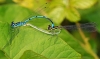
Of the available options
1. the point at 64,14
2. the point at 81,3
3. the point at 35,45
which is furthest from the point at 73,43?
the point at 35,45

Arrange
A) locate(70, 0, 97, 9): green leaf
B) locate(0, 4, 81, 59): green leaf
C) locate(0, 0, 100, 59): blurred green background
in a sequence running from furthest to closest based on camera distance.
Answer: locate(70, 0, 97, 9): green leaf
locate(0, 0, 100, 59): blurred green background
locate(0, 4, 81, 59): green leaf

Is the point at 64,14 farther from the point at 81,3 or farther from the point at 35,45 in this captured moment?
the point at 35,45

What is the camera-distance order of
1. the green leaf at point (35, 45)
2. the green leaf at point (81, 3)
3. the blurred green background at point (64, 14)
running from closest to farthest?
the green leaf at point (35, 45) < the blurred green background at point (64, 14) < the green leaf at point (81, 3)

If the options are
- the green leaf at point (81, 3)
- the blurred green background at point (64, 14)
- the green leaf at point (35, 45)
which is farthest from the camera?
Answer: the green leaf at point (81, 3)

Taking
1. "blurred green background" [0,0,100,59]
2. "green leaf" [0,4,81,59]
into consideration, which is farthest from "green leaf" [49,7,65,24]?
"green leaf" [0,4,81,59]

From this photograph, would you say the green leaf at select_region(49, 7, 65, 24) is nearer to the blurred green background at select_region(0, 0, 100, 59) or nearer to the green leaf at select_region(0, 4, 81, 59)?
the blurred green background at select_region(0, 0, 100, 59)

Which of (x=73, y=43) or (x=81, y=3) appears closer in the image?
(x=73, y=43)

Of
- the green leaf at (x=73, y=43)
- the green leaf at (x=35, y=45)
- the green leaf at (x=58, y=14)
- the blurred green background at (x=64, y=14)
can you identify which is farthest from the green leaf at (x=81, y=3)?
the green leaf at (x=35, y=45)

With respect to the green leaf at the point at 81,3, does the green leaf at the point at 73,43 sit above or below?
below

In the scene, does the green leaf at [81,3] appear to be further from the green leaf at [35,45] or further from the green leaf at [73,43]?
the green leaf at [35,45]
